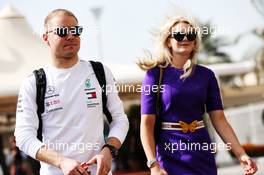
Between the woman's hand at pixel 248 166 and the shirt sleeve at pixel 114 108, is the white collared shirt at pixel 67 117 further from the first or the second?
the woman's hand at pixel 248 166

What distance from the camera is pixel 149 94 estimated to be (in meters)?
4.46

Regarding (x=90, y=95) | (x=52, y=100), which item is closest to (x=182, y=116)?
(x=90, y=95)

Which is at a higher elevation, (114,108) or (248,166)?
(114,108)

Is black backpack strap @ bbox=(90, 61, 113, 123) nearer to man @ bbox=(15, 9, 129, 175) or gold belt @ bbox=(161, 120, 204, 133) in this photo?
man @ bbox=(15, 9, 129, 175)

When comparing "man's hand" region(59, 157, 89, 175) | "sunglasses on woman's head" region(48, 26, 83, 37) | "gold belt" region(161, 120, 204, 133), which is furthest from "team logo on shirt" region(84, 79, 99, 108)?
"gold belt" region(161, 120, 204, 133)

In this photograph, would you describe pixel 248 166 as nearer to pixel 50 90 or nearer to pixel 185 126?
pixel 185 126

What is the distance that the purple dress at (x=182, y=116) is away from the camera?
446 centimetres

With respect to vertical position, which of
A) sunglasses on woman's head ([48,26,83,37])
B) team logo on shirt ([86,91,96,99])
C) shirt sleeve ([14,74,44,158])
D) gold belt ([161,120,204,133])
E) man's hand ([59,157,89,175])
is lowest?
man's hand ([59,157,89,175])

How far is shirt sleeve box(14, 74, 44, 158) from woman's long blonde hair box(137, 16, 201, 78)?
86 cm

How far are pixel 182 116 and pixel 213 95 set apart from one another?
0.87ft

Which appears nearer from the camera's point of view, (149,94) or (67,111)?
(67,111)

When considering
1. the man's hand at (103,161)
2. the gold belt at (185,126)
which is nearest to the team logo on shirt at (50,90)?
the man's hand at (103,161)

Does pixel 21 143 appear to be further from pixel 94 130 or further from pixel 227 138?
pixel 227 138

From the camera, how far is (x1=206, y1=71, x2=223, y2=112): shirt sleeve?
460cm
